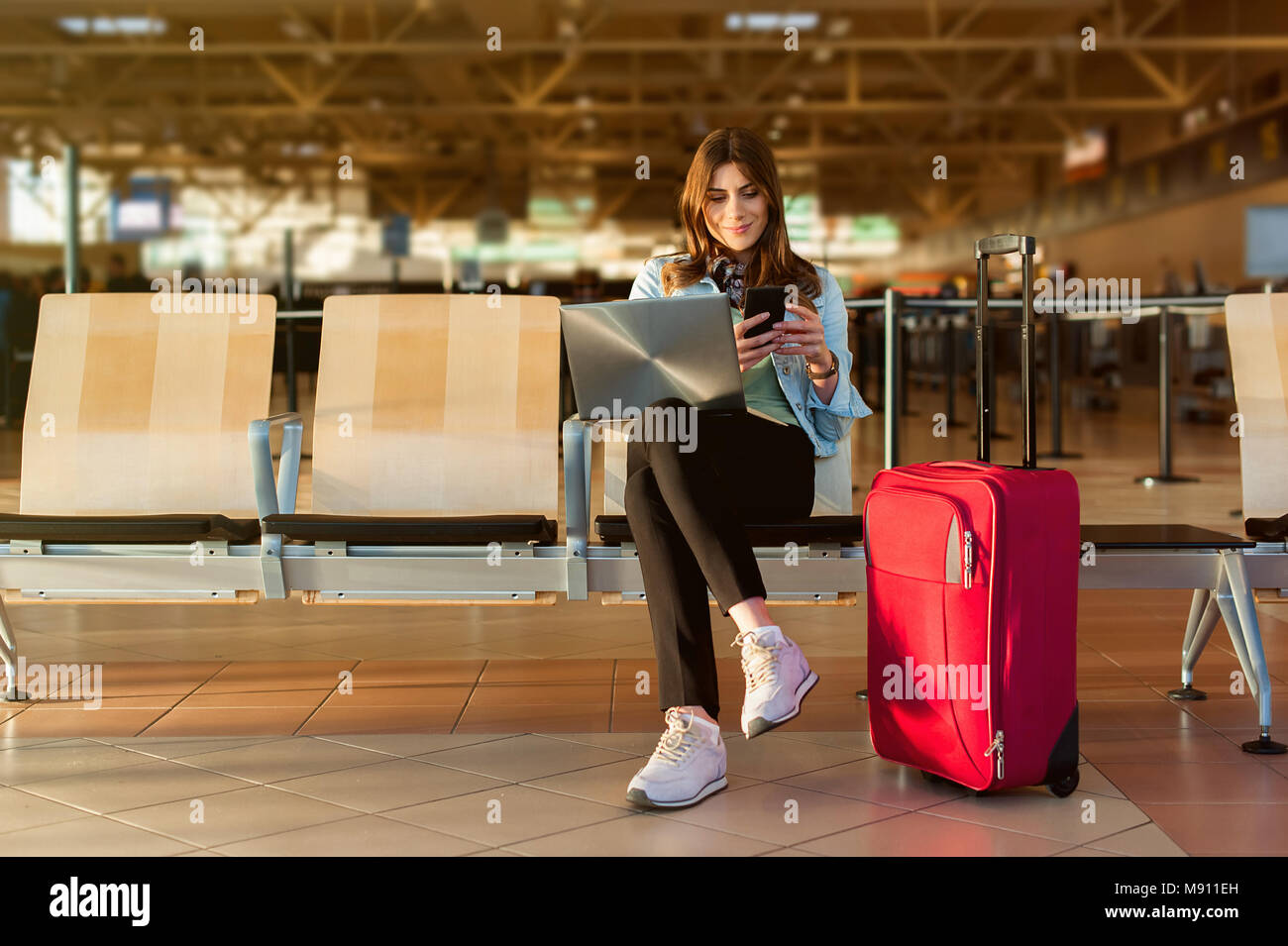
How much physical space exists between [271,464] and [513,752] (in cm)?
65

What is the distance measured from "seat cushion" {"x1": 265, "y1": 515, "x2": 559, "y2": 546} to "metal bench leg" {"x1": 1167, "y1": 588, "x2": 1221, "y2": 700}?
4.32 feet

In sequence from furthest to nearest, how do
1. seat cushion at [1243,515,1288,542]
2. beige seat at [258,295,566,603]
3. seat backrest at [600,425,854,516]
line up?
beige seat at [258,295,566,603] → seat backrest at [600,425,854,516] → seat cushion at [1243,515,1288,542]

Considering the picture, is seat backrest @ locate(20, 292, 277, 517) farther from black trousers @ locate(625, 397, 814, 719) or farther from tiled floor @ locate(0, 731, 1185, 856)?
black trousers @ locate(625, 397, 814, 719)

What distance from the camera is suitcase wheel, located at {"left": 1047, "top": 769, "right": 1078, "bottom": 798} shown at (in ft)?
7.05

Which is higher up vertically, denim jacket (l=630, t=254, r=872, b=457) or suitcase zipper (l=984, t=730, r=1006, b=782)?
denim jacket (l=630, t=254, r=872, b=457)

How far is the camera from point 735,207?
2.54 metres

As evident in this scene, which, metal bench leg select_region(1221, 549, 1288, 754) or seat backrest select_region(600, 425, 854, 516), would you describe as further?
seat backrest select_region(600, 425, 854, 516)

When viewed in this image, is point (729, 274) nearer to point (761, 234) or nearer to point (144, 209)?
point (761, 234)

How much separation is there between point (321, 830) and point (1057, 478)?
3.96ft

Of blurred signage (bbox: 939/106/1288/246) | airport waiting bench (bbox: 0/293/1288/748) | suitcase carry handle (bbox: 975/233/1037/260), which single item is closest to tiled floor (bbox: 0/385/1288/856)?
airport waiting bench (bbox: 0/293/1288/748)

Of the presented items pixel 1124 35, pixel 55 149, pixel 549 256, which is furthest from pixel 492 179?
pixel 1124 35

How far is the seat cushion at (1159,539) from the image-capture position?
240cm

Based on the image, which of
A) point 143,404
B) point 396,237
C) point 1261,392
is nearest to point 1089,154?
point 396,237
